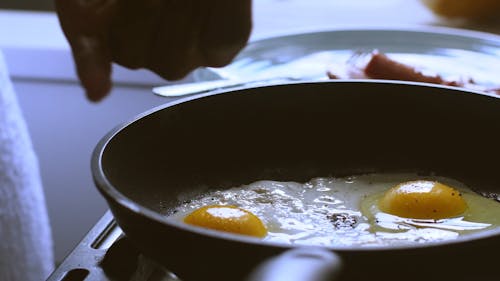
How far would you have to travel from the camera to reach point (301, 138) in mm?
818

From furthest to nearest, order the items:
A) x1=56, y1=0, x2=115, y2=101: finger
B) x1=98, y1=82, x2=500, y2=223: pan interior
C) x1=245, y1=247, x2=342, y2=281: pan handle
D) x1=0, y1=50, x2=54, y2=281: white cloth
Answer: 1. x1=0, y1=50, x2=54, y2=281: white cloth
2. x1=98, y1=82, x2=500, y2=223: pan interior
3. x1=56, y1=0, x2=115, y2=101: finger
4. x1=245, y1=247, x2=342, y2=281: pan handle

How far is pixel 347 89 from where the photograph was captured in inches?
31.4

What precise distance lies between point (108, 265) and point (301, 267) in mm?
303

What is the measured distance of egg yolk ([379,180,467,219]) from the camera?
0.73 metres

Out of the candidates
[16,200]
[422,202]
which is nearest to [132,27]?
[422,202]

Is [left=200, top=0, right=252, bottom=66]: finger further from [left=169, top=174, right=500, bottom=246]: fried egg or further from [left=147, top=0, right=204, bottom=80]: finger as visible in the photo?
[left=169, top=174, right=500, bottom=246]: fried egg

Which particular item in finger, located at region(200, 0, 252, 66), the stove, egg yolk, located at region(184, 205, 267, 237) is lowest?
the stove

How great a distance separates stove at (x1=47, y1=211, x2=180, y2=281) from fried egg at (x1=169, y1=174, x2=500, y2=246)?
52 millimetres

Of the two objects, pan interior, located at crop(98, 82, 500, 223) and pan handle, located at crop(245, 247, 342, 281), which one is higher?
pan handle, located at crop(245, 247, 342, 281)

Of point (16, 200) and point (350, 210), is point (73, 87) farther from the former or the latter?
point (350, 210)

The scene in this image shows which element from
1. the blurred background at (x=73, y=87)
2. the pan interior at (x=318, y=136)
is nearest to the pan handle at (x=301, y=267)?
the pan interior at (x=318, y=136)

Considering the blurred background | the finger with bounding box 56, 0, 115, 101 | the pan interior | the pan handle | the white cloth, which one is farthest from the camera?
the blurred background

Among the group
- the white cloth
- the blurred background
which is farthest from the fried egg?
the blurred background

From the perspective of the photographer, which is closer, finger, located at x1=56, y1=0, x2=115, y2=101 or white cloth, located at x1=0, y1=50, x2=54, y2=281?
finger, located at x1=56, y1=0, x2=115, y2=101
